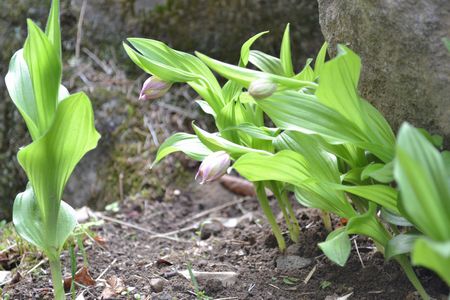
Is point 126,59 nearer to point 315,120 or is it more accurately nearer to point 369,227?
point 315,120

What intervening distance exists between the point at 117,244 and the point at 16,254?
1.27ft

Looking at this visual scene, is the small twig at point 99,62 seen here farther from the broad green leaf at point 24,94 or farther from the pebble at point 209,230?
the broad green leaf at point 24,94

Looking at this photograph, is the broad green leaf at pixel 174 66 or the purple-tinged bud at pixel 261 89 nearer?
the purple-tinged bud at pixel 261 89

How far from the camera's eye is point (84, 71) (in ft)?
11.6

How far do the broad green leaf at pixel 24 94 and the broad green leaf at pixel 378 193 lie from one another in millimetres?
766

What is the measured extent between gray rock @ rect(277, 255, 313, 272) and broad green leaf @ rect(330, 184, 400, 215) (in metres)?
0.41

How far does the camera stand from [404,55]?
5.50 ft

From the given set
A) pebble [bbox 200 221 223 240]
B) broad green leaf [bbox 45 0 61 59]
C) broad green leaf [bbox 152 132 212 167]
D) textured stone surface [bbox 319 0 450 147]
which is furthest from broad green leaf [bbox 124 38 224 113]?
pebble [bbox 200 221 223 240]

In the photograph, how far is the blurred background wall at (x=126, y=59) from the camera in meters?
3.22

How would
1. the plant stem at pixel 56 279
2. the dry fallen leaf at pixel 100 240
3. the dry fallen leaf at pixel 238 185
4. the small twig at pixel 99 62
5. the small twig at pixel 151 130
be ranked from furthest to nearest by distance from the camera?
the small twig at pixel 99 62 → the small twig at pixel 151 130 → the dry fallen leaf at pixel 238 185 → the dry fallen leaf at pixel 100 240 → the plant stem at pixel 56 279

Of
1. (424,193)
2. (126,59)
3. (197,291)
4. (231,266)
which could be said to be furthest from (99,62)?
(424,193)

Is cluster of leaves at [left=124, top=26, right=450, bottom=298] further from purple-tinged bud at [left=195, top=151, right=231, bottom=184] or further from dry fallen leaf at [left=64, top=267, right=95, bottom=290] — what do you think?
dry fallen leaf at [left=64, top=267, right=95, bottom=290]

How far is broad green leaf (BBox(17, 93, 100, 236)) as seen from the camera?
1551 mm

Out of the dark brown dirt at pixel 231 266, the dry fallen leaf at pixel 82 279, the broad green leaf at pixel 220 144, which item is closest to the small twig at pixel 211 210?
the dark brown dirt at pixel 231 266
